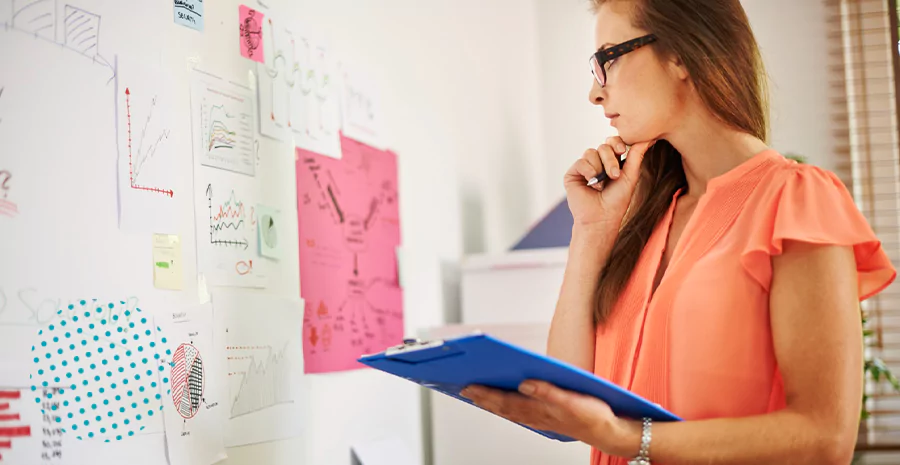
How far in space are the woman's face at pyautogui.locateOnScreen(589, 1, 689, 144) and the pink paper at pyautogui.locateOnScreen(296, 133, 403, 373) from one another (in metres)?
0.63

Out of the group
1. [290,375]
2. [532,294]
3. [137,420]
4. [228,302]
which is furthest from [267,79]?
[532,294]

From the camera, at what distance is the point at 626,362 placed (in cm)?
126

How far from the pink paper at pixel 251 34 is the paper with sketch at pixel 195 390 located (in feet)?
1.50

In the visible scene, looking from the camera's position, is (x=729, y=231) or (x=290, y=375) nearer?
(x=729, y=231)

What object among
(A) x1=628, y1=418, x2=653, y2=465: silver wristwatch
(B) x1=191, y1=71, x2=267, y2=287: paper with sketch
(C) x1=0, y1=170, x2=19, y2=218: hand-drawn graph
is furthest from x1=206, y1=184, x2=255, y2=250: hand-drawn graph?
(A) x1=628, y1=418, x2=653, y2=465: silver wristwatch

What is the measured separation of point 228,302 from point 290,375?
232 millimetres

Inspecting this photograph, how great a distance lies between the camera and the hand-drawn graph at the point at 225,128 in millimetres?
1293

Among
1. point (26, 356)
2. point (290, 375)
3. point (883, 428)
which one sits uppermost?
point (26, 356)

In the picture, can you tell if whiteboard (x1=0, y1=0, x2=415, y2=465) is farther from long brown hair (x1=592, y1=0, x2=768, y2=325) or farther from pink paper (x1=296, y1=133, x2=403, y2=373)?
long brown hair (x1=592, y1=0, x2=768, y2=325)

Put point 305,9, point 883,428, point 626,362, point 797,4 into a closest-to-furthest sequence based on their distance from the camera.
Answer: point 626,362 → point 305,9 → point 883,428 → point 797,4

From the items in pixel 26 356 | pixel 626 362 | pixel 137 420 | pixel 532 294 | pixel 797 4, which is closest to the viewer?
pixel 26 356

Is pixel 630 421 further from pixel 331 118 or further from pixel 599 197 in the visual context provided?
pixel 331 118

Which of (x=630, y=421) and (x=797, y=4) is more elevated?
(x=797, y=4)

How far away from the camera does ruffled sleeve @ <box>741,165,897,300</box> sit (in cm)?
101
